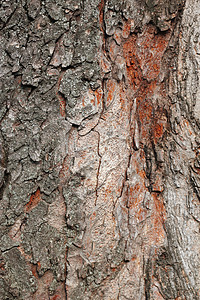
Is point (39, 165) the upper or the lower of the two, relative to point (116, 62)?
lower

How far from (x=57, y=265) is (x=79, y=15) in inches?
37.3

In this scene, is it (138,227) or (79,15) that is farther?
(138,227)

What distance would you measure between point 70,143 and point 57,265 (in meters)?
0.47

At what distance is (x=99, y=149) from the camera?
45.0 inches

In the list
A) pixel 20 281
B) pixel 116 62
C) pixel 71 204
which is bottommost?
pixel 20 281

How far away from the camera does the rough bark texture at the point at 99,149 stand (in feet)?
3.49

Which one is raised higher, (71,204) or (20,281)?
(71,204)

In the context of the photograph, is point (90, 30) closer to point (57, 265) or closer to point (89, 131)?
point (89, 131)

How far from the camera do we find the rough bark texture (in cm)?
106

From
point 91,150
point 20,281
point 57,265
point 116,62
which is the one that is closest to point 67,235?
point 57,265

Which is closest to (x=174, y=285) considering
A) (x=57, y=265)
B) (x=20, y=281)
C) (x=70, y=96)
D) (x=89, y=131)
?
(x=57, y=265)

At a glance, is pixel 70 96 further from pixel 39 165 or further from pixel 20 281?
pixel 20 281

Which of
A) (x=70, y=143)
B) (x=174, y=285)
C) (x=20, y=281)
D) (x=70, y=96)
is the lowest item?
(x=20, y=281)

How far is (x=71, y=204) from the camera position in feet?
3.65
